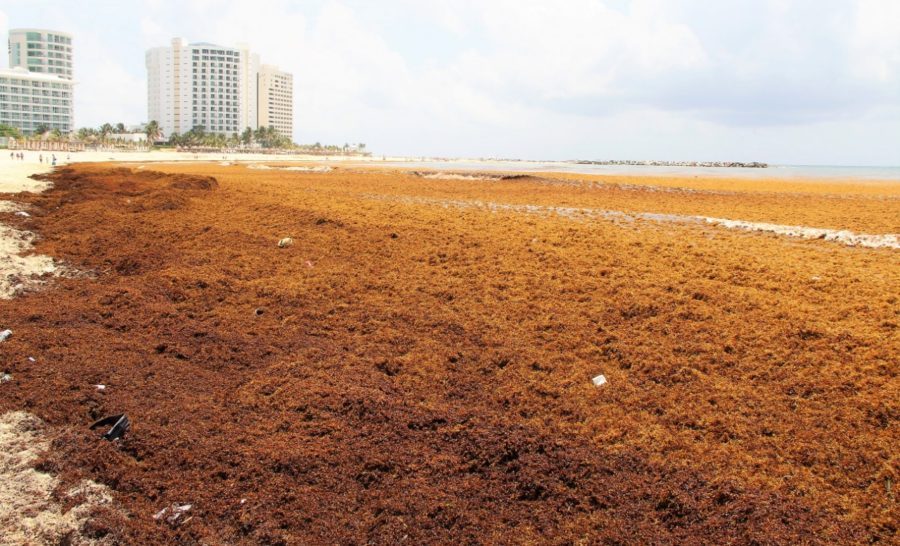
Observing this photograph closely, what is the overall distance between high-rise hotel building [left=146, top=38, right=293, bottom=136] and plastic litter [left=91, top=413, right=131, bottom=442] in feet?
671

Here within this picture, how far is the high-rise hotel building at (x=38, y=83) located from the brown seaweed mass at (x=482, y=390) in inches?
7079

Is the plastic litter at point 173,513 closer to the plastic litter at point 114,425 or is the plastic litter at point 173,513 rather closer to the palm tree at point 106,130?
the plastic litter at point 114,425

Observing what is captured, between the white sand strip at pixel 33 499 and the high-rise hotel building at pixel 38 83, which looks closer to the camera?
the white sand strip at pixel 33 499

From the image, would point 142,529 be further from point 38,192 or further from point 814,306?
point 38,192

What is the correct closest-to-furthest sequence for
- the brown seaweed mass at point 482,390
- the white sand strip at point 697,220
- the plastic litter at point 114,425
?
1. the brown seaweed mass at point 482,390
2. the plastic litter at point 114,425
3. the white sand strip at point 697,220

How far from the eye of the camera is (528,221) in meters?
15.2

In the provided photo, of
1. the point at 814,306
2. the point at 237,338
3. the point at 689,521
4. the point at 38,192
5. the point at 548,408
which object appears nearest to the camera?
the point at 689,521

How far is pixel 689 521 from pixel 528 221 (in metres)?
11.0

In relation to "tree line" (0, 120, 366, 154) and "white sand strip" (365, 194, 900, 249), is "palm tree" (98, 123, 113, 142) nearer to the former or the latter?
"tree line" (0, 120, 366, 154)

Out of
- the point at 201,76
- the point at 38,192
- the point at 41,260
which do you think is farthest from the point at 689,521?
the point at 201,76

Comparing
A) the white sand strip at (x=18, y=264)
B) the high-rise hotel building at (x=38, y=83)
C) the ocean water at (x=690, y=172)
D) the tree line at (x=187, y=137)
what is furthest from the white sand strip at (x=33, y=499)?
A: the high-rise hotel building at (x=38, y=83)

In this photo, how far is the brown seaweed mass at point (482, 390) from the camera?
4.95 meters

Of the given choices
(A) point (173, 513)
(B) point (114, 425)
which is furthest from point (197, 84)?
(A) point (173, 513)

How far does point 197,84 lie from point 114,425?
698 ft
